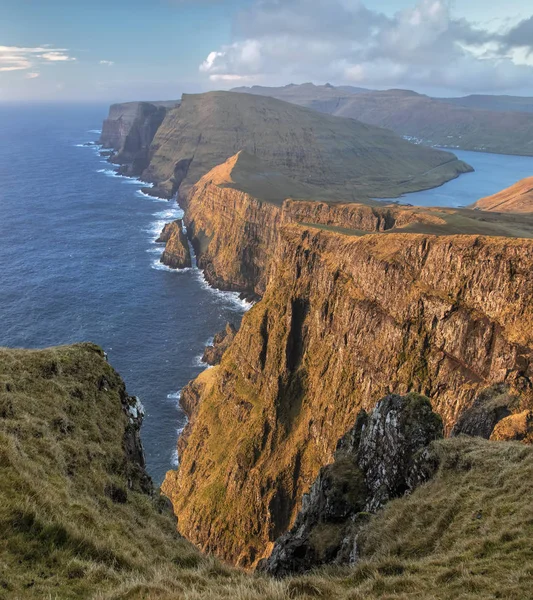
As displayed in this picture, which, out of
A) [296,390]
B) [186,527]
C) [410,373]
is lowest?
[186,527]

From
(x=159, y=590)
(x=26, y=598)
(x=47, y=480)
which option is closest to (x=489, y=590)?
(x=159, y=590)

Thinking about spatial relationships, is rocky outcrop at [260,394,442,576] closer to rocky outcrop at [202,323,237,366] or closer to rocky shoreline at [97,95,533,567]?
rocky shoreline at [97,95,533,567]

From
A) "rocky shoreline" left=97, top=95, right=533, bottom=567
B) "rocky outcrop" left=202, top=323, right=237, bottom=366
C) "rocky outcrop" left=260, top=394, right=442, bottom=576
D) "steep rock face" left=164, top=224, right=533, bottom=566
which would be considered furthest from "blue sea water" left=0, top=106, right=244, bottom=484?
"rocky outcrop" left=260, top=394, right=442, bottom=576

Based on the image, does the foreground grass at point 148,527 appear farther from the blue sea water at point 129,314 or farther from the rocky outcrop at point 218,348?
the rocky outcrop at point 218,348

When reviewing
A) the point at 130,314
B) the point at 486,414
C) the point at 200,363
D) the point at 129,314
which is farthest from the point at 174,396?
the point at 486,414

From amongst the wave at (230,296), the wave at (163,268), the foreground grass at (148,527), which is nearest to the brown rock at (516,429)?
the foreground grass at (148,527)

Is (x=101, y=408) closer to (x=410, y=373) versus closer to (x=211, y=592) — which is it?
(x=211, y=592)

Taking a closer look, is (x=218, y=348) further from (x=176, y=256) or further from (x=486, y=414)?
(x=486, y=414)
